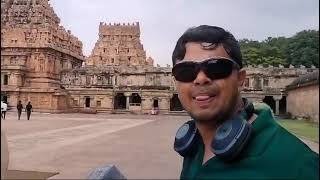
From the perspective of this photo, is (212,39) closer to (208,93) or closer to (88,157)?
(208,93)

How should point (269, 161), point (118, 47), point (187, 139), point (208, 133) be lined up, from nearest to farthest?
point (269, 161)
point (208, 133)
point (187, 139)
point (118, 47)

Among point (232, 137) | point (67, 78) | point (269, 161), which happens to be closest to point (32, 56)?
point (67, 78)

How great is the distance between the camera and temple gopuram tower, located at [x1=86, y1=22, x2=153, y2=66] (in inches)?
2894

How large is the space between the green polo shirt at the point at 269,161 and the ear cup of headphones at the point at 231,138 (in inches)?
1.3

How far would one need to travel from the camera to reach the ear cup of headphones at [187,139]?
2.11 meters

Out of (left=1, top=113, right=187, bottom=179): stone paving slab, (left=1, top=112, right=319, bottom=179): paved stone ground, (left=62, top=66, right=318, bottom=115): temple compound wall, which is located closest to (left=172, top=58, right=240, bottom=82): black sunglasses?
(left=1, top=112, right=319, bottom=179): paved stone ground

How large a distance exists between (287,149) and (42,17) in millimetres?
58751

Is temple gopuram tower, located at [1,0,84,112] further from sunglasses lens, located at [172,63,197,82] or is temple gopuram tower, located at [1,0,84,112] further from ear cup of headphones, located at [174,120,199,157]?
sunglasses lens, located at [172,63,197,82]

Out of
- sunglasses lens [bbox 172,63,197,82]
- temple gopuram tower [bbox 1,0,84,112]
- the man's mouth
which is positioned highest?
temple gopuram tower [bbox 1,0,84,112]

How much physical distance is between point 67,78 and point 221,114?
60.8m

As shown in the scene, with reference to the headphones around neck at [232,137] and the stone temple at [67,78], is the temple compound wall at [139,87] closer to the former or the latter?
the stone temple at [67,78]

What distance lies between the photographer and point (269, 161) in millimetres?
1619

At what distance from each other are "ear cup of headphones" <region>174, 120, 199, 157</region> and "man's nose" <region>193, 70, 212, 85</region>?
29 centimetres

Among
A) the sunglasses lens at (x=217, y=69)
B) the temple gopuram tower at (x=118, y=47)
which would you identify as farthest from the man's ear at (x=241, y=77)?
the temple gopuram tower at (x=118, y=47)
